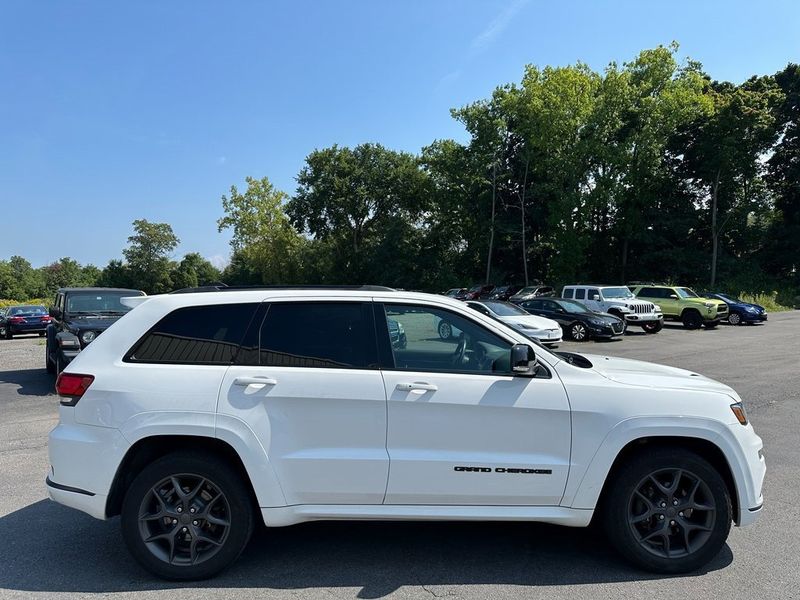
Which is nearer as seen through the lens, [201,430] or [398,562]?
[201,430]

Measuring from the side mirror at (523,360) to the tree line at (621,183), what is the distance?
39.0 m

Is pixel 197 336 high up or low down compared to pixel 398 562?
up

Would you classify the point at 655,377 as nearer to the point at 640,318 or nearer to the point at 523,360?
the point at 523,360

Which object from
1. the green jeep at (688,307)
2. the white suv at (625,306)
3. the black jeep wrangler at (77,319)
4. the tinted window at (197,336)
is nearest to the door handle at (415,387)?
the tinted window at (197,336)

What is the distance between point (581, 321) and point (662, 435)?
16874mm

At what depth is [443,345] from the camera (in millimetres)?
3678

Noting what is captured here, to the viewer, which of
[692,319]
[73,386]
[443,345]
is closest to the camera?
[73,386]

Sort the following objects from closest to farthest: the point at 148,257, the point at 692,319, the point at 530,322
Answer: the point at 530,322, the point at 692,319, the point at 148,257

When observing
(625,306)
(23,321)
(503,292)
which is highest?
(503,292)

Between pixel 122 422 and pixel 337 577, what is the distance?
163 centimetres

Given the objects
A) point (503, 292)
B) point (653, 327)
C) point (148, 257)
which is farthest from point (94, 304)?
point (148, 257)

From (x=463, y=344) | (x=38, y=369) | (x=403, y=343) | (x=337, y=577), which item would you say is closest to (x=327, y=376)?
(x=403, y=343)

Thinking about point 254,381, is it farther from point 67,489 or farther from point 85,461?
point 67,489

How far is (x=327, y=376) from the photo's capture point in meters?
3.41
